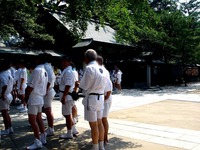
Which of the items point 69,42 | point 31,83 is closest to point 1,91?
point 31,83

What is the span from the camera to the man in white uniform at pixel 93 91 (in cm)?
452

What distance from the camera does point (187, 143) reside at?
5.41 m

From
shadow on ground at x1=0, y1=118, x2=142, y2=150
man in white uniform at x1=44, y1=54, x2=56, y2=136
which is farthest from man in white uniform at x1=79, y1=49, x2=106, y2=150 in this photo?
man in white uniform at x1=44, y1=54, x2=56, y2=136

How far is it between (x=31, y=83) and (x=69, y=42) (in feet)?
52.2

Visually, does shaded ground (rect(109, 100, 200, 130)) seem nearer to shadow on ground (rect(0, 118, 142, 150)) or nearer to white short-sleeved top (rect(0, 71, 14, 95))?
shadow on ground (rect(0, 118, 142, 150))

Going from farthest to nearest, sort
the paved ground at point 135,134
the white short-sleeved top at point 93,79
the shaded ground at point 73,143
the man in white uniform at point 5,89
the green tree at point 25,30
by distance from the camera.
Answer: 1. the green tree at point 25,30
2. the man in white uniform at point 5,89
3. the paved ground at point 135,134
4. the shaded ground at point 73,143
5. the white short-sleeved top at point 93,79

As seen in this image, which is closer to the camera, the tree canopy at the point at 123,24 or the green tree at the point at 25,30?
the tree canopy at the point at 123,24

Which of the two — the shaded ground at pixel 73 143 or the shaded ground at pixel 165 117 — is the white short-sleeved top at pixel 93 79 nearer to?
the shaded ground at pixel 73 143

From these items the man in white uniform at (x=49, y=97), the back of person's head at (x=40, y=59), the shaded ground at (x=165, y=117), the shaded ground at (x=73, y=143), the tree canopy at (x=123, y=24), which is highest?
the tree canopy at (x=123, y=24)

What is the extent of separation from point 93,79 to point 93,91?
23cm

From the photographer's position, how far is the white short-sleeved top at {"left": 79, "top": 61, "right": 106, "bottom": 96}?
449 centimetres

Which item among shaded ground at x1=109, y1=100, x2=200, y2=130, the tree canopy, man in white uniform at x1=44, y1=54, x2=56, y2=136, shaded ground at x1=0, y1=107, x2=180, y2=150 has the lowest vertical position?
shaded ground at x1=0, y1=107, x2=180, y2=150

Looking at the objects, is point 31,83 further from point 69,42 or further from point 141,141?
point 69,42

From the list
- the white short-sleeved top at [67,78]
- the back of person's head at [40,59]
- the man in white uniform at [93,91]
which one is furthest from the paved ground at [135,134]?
the back of person's head at [40,59]
